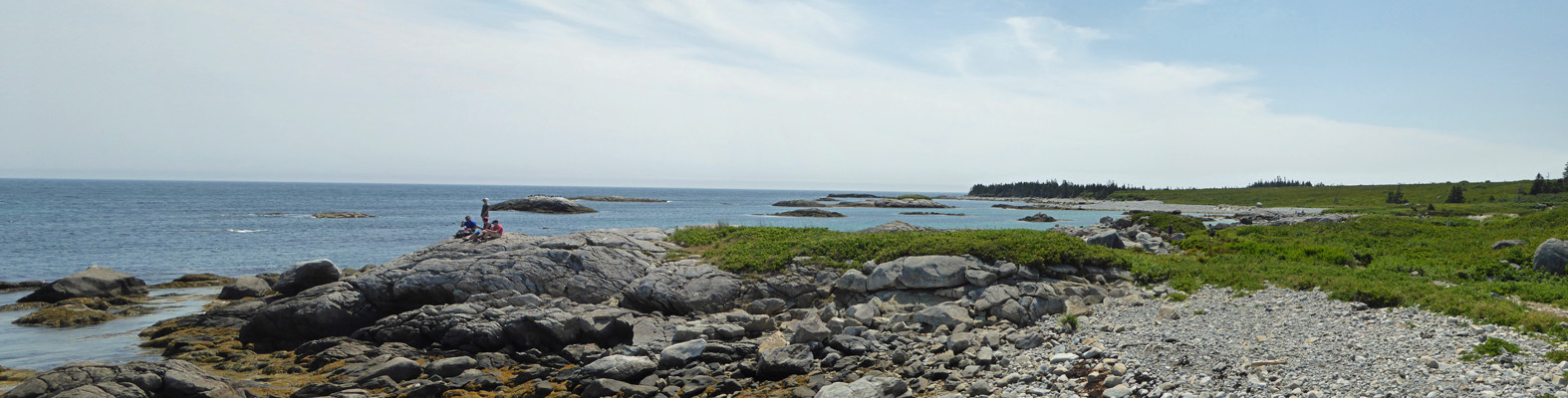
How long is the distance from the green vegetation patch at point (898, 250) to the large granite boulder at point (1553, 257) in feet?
35.7

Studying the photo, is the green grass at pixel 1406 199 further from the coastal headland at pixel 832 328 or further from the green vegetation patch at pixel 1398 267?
the coastal headland at pixel 832 328

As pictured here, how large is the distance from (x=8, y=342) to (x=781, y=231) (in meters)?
25.2

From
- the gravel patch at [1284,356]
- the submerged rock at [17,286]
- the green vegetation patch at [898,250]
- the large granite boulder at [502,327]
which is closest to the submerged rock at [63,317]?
the submerged rock at [17,286]

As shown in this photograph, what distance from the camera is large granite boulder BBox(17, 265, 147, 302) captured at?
25.6 metres

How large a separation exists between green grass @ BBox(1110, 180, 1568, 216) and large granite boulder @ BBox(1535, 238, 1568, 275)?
4821 cm

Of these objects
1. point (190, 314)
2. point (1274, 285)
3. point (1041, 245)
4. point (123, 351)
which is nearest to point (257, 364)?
point (123, 351)

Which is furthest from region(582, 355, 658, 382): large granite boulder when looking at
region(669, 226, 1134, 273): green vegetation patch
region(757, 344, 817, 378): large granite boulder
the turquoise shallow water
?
the turquoise shallow water

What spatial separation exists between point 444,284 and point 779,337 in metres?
11.3

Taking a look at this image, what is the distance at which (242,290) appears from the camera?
27.2 metres

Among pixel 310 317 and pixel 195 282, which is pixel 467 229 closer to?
pixel 310 317

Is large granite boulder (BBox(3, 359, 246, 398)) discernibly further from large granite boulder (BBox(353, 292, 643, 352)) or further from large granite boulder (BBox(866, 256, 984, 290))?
large granite boulder (BBox(866, 256, 984, 290))

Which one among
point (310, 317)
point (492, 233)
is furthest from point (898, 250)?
point (310, 317)

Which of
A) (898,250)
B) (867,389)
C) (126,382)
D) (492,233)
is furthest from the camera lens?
(492,233)

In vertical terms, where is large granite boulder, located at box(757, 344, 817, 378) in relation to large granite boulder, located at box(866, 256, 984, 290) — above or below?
below
